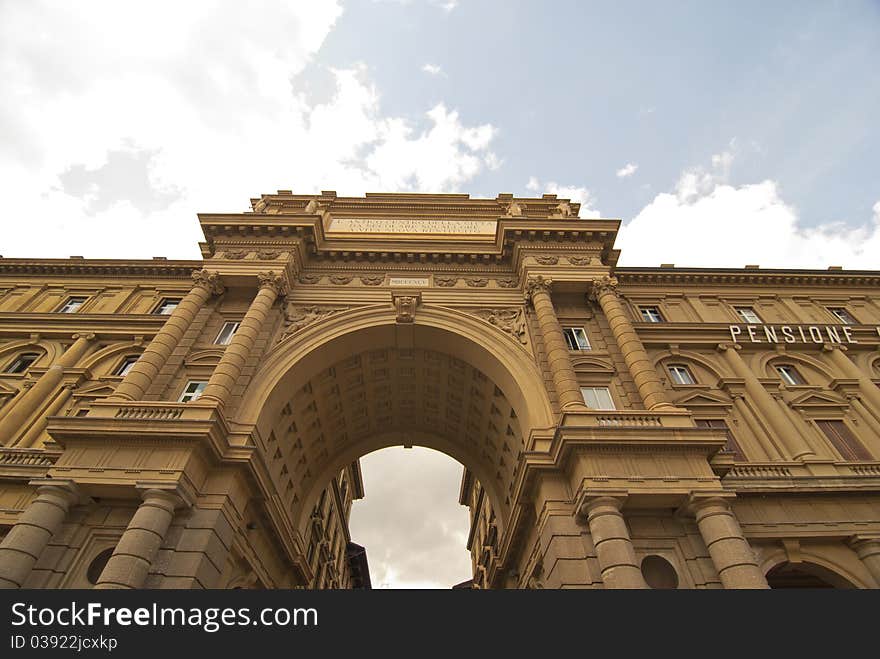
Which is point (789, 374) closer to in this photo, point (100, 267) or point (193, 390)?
point (193, 390)

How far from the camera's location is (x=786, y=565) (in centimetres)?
1638

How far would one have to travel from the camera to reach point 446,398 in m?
26.6

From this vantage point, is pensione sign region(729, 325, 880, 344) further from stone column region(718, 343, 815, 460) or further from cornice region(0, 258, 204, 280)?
cornice region(0, 258, 204, 280)

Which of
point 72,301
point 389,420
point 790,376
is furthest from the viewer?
point 72,301

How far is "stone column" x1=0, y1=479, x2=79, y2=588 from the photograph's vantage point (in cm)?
1282

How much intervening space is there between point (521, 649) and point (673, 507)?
8.76 m

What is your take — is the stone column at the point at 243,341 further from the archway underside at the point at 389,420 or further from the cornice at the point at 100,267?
the cornice at the point at 100,267

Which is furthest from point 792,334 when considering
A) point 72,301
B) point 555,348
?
point 72,301

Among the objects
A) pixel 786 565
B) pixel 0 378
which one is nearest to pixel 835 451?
pixel 786 565

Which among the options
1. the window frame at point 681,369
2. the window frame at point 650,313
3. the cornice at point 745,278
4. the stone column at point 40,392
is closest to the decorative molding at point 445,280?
the cornice at point 745,278

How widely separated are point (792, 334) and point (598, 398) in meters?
14.2

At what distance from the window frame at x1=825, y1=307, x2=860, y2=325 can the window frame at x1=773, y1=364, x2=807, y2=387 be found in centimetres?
609

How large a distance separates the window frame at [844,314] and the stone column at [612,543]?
2334 centimetres

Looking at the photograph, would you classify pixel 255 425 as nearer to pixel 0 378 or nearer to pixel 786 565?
pixel 0 378
